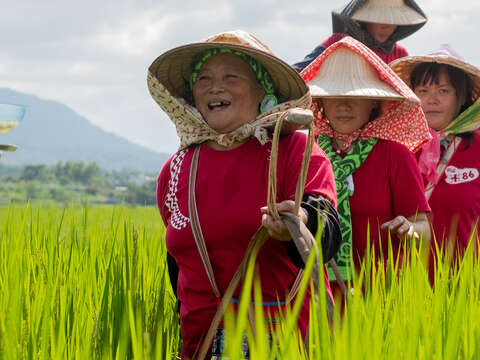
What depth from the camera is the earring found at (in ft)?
6.58

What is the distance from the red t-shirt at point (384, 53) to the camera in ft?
10.8

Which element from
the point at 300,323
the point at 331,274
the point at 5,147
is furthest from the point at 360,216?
the point at 5,147

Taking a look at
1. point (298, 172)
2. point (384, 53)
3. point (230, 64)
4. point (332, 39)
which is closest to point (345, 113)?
point (230, 64)

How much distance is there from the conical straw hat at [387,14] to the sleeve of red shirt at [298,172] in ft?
6.08

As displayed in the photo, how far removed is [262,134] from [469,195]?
4.70 ft

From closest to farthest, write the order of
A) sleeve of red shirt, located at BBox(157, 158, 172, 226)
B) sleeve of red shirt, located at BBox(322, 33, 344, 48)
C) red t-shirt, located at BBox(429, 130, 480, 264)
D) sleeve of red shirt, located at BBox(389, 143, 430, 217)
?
sleeve of red shirt, located at BBox(157, 158, 172, 226) → sleeve of red shirt, located at BBox(389, 143, 430, 217) → red t-shirt, located at BBox(429, 130, 480, 264) → sleeve of red shirt, located at BBox(322, 33, 344, 48)

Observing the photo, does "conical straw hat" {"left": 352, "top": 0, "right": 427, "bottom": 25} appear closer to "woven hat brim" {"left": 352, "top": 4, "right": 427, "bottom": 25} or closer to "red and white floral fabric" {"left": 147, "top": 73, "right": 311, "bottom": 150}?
"woven hat brim" {"left": 352, "top": 4, "right": 427, "bottom": 25}

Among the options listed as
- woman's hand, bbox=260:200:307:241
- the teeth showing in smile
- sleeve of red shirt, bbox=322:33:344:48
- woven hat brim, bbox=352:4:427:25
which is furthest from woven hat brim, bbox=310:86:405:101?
woven hat brim, bbox=352:4:427:25

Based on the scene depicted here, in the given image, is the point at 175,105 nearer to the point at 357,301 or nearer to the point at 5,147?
the point at 5,147

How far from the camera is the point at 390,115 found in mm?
2512

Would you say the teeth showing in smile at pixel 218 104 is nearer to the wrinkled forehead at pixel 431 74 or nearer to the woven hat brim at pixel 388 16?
the wrinkled forehead at pixel 431 74

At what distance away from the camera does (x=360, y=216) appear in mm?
2355

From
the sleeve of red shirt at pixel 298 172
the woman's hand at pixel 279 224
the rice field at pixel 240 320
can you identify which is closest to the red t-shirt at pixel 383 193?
the rice field at pixel 240 320

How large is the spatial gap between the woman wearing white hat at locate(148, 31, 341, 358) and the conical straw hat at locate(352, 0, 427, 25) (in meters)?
1.63
